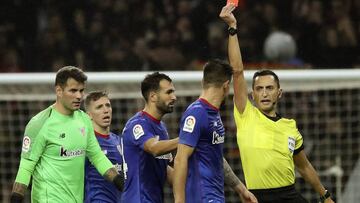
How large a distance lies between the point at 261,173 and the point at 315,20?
6.17 m

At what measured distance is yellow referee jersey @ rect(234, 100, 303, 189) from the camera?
9180 millimetres

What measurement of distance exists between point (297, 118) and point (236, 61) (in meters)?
4.08

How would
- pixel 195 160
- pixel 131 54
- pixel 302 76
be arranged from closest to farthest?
pixel 195 160, pixel 302 76, pixel 131 54

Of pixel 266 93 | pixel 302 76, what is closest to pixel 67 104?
pixel 266 93

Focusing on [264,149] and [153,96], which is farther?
[264,149]

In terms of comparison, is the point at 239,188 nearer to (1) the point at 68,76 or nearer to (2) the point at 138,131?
(2) the point at 138,131

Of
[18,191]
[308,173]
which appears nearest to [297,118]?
[308,173]

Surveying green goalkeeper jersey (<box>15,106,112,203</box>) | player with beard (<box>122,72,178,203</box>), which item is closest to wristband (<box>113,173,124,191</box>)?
green goalkeeper jersey (<box>15,106,112,203</box>)

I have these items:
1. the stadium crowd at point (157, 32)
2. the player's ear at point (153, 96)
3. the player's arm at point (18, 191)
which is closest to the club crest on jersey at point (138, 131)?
the player's ear at point (153, 96)

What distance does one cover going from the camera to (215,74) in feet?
28.2

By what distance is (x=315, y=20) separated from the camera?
14977 mm

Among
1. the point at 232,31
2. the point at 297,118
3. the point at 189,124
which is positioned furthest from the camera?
the point at 297,118

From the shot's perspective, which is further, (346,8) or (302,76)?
(346,8)

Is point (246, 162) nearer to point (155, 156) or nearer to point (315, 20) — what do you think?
point (155, 156)
